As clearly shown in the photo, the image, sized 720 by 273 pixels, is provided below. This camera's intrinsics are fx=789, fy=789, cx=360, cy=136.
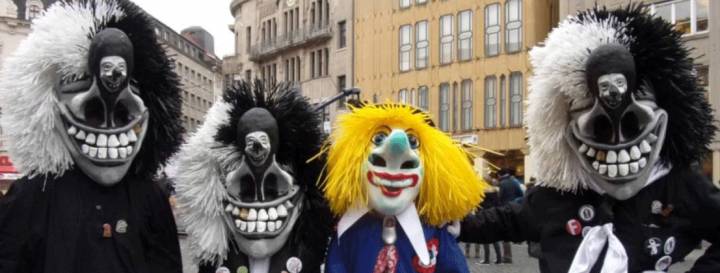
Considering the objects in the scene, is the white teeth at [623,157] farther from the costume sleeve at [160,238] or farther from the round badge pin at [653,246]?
the costume sleeve at [160,238]

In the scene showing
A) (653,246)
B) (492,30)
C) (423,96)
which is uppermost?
(492,30)

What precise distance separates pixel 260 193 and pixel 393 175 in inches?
25.4

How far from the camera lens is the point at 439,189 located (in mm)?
3855

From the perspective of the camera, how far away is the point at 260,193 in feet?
12.5

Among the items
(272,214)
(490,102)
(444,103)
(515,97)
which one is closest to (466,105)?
(490,102)

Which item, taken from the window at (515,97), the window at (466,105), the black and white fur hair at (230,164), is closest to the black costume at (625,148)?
the black and white fur hair at (230,164)

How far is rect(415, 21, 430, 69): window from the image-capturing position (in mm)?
29922

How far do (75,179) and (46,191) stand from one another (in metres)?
0.13

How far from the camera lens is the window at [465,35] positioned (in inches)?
1120

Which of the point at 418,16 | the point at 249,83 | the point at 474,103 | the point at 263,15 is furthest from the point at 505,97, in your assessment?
the point at 249,83

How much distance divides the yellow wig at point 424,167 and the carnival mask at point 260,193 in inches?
9.1

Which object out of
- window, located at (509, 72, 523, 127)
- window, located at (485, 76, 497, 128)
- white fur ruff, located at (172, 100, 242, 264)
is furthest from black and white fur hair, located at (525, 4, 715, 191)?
window, located at (485, 76, 497, 128)

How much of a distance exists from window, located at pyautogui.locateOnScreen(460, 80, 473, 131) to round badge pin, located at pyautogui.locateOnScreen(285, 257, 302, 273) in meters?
25.0

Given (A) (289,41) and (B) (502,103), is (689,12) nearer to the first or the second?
(B) (502,103)
